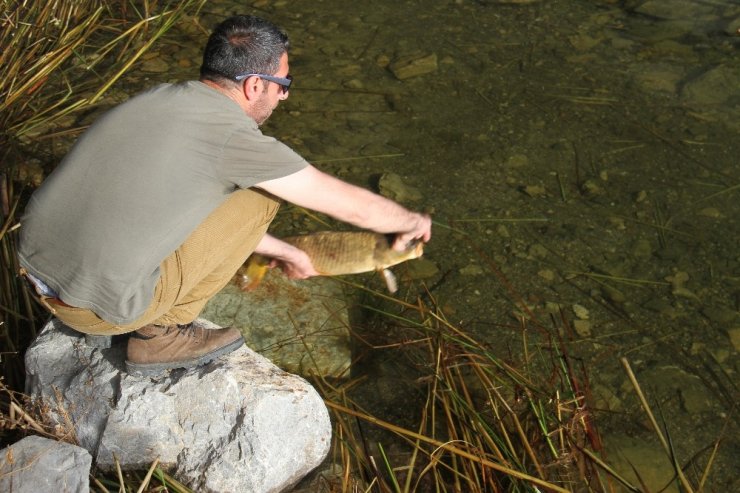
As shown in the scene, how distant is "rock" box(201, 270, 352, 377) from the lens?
3713 millimetres

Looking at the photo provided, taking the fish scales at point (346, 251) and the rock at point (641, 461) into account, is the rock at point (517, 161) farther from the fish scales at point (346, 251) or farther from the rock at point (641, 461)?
the rock at point (641, 461)

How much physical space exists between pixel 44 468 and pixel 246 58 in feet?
5.10

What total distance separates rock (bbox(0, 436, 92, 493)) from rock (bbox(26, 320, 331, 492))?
221 mm

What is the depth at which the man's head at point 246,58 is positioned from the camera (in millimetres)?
2711

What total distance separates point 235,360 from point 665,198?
2.85 m

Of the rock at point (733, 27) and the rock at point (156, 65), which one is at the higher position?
the rock at point (156, 65)

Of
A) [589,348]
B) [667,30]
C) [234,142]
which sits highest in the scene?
[234,142]

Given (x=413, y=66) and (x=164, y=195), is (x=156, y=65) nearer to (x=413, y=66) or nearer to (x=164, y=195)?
(x=413, y=66)

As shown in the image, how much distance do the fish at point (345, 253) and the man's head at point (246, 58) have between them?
0.92 m

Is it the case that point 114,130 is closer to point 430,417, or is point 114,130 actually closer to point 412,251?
point 412,251

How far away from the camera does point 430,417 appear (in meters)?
3.44

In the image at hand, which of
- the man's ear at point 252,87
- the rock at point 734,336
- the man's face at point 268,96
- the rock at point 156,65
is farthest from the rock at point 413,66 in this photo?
the man's ear at point 252,87

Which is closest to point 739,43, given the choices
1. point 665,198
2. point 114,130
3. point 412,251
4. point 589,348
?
point 665,198

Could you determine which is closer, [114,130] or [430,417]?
[114,130]
